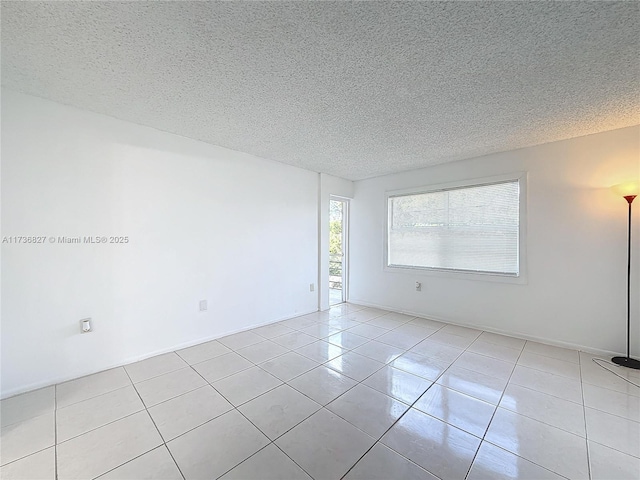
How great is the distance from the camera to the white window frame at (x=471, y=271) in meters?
3.28

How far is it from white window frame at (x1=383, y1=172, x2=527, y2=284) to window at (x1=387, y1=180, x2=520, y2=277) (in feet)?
0.12

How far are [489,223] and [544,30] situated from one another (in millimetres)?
2633

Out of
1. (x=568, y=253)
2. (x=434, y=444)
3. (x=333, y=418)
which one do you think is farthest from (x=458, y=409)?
(x=568, y=253)

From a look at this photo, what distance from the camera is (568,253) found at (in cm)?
300

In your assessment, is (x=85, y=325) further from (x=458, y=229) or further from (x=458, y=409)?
(x=458, y=229)

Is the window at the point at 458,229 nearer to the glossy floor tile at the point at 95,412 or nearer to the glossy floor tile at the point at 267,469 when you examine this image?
the glossy floor tile at the point at 267,469

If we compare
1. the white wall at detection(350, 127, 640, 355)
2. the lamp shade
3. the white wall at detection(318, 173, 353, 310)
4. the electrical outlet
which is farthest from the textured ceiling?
the electrical outlet

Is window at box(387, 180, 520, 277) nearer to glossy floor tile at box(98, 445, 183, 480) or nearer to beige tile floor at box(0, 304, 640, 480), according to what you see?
beige tile floor at box(0, 304, 640, 480)

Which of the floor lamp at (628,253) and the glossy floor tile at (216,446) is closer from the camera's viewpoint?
the glossy floor tile at (216,446)

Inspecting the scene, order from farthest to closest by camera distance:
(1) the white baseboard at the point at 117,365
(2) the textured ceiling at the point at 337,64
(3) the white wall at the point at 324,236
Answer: (3) the white wall at the point at 324,236
(1) the white baseboard at the point at 117,365
(2) the textured ceiling at the point at 337,64

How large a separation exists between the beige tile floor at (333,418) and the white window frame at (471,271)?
3.24 ft

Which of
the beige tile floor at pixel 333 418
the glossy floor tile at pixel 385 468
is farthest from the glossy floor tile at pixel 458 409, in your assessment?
the glossy floor tile at pixel 385 468

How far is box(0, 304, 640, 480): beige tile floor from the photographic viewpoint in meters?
1.43

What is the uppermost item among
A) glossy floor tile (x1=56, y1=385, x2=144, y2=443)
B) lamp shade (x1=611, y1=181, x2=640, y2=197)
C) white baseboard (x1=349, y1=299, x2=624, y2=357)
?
lamp shade (x1=611, y1=181, x2=640, y2=197)
